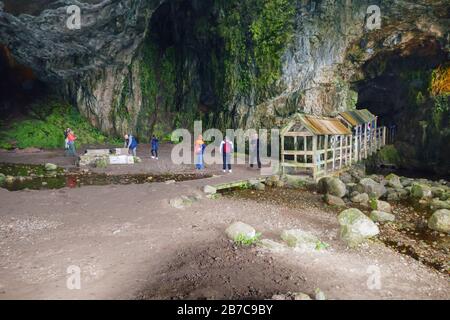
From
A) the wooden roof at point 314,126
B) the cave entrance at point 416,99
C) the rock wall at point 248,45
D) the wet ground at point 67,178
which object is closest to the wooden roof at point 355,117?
the rock wall at point 248,45

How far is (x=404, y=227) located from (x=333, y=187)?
447 cm

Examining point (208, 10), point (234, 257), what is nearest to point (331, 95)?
point (208, 10)

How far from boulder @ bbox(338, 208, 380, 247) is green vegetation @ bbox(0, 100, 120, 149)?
26.5 m

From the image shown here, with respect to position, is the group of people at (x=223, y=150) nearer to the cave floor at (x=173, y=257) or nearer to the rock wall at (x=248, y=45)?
the rock wall at (x=248, y=45)

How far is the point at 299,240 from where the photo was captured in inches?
349

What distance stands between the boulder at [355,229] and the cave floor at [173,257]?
0.32 m

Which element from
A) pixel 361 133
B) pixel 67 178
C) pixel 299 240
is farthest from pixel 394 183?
pixel 67 178

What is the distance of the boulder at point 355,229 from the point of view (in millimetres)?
9398

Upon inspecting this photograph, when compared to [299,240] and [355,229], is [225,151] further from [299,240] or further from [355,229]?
[299,240]

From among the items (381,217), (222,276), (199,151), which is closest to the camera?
(222,276)

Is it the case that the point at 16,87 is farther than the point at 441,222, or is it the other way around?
the point at 16,87

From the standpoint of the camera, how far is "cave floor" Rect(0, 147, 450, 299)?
659 cm

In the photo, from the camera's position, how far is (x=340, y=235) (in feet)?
32.1
